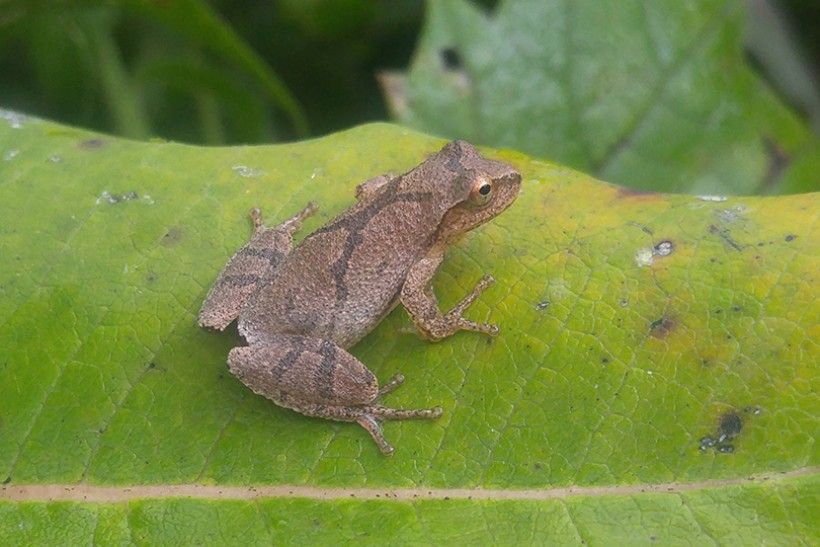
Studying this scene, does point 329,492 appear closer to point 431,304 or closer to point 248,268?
point 431,304

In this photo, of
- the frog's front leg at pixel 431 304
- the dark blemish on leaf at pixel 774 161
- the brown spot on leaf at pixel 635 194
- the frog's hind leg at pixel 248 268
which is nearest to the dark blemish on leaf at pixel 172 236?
the frog's hind leg at pixel 248 268

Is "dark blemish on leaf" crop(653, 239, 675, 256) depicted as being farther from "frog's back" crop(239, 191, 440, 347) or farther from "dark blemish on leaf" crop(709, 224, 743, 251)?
"frog's back" crop(239, 191, 440, 347)

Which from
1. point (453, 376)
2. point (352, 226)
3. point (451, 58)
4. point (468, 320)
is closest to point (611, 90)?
point (451, 58)

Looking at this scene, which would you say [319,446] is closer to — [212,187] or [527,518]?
[527,518]

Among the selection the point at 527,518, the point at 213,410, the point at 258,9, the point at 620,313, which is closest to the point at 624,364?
the point at 620,313

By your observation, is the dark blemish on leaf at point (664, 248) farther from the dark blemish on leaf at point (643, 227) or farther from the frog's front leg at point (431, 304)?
the frog's front leg at point (431, 304)
